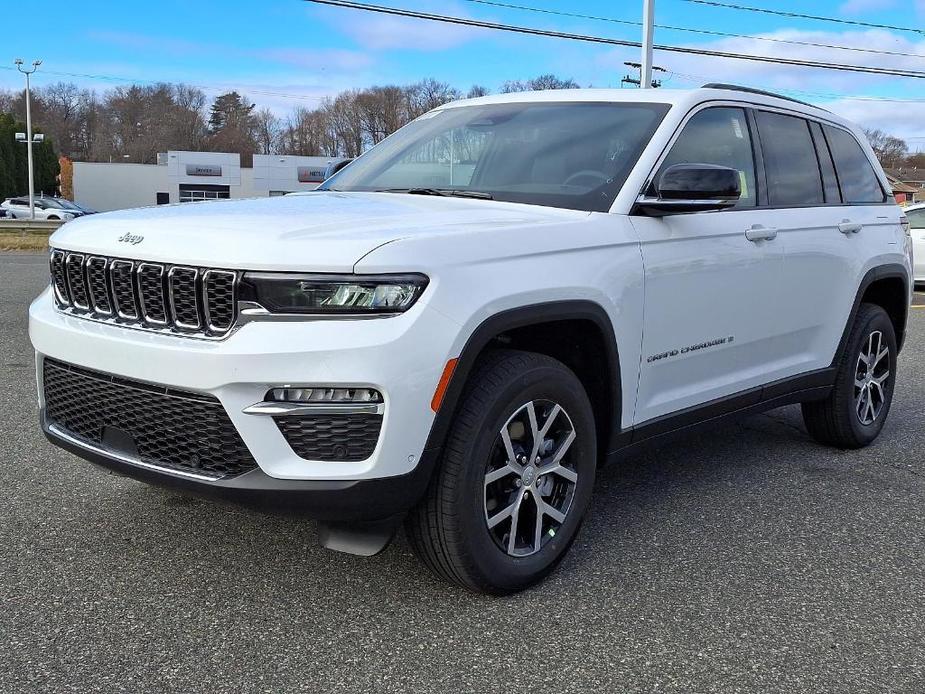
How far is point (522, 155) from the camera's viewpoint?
4238 millimetres

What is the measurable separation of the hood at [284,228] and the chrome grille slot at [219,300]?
0.04 m

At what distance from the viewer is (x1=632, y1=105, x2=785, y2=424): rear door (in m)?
3.79

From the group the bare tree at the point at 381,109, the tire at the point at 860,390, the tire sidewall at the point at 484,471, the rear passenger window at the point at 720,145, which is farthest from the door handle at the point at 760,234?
the bare tree at the point at 381,109

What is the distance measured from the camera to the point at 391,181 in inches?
176

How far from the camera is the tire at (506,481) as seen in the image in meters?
3.05

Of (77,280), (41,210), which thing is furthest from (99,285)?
(41,210)

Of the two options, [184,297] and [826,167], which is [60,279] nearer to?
[184,297]

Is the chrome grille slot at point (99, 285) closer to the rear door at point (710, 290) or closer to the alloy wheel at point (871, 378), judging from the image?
the rear door at point (710, 290)

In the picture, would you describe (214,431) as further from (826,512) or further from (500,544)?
(826,512)

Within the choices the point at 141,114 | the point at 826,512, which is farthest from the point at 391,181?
the point at 141,114

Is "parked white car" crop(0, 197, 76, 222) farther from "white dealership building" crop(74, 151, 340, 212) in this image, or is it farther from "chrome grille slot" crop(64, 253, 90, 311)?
"chrome grille slot" crop(64, 253, 90, 311)

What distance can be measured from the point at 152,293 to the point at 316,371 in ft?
2.18

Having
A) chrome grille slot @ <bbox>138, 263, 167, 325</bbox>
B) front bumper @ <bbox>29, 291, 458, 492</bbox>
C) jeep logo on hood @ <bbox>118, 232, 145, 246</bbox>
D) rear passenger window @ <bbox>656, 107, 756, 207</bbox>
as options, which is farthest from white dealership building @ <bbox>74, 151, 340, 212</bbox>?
front bumper @ <bbox>29, 291, 458, 492</bbox>

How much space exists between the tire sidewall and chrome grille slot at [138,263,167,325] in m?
1.06
